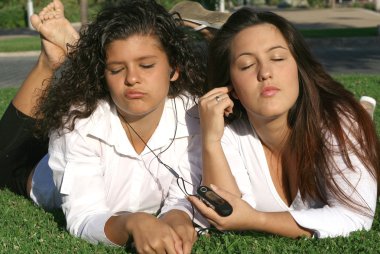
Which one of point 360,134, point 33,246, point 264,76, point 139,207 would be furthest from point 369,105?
point 33,246

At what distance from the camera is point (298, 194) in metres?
3.38

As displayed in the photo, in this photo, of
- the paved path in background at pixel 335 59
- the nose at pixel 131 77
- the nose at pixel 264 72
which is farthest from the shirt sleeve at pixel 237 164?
the paved path in background at pixel 335 59

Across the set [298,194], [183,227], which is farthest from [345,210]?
[183,227]

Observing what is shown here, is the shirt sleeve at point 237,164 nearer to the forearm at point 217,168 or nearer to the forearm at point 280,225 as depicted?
the forearm at point 217,168

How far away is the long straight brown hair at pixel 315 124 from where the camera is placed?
321cm

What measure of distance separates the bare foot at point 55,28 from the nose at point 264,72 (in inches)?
70.1

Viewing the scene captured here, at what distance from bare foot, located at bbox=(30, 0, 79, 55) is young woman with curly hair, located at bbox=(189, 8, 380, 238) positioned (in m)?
1.36

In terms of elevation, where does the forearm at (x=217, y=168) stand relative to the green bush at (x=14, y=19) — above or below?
above

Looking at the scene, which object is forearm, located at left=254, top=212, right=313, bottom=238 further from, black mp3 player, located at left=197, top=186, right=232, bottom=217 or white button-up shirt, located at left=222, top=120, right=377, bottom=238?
black mp3 player, located at left=197, top=186, right=232, bottom=217

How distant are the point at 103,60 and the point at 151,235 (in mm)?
1080

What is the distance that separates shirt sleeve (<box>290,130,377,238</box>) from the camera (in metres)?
3.09

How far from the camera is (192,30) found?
4.18 meters

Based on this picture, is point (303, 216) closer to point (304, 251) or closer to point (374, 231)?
point (304, 251)

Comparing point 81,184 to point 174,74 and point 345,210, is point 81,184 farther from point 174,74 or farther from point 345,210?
point 345,210
